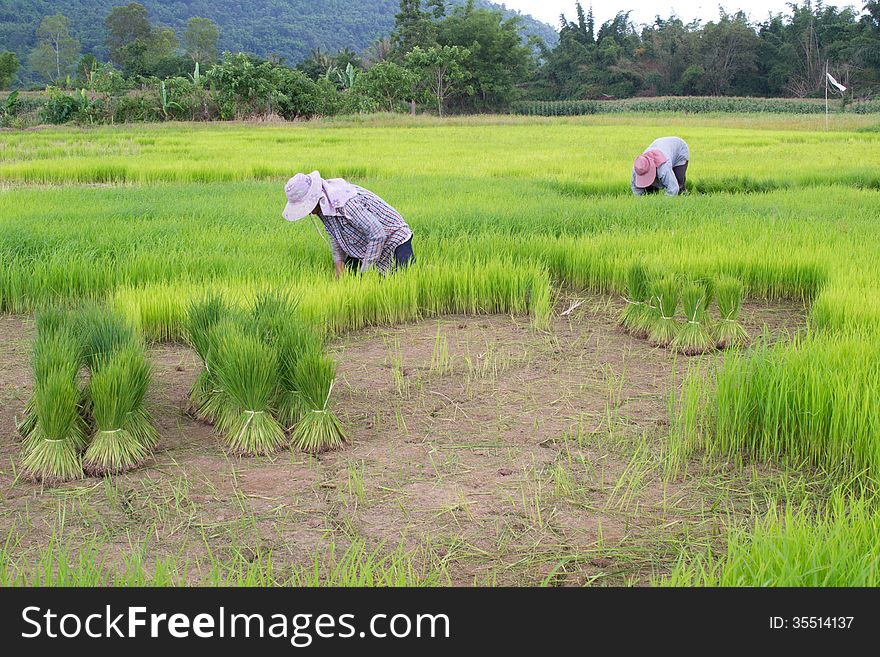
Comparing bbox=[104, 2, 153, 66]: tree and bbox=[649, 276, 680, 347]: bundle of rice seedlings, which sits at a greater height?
bbox=[104, 2, 153, 66]: tree

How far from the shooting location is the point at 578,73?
173 feet

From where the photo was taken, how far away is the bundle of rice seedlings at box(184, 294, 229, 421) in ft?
10.4

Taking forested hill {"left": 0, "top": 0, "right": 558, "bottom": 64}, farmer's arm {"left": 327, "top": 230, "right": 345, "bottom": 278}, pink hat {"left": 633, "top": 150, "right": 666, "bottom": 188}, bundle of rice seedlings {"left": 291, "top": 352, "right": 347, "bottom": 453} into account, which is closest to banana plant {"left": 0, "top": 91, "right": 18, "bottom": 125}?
pink hat {"left": 633, "top": 150, "right": 666, "bottom": 188}

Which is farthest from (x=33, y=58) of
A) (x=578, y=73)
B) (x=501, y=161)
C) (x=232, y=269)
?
(x=232, y=269)

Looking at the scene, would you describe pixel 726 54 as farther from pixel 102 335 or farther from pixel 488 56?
pixel 102 335

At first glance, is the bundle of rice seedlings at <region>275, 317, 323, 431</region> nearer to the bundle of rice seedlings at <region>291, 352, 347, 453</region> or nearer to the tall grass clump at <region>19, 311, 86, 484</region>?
the bundle of rice seedlings at <region>291, 352, 347, 453</region>

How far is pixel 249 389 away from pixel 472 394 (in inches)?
35.2

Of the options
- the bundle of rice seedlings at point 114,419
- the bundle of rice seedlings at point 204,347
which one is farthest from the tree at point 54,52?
the bundle of rice seedlings at point 114,419

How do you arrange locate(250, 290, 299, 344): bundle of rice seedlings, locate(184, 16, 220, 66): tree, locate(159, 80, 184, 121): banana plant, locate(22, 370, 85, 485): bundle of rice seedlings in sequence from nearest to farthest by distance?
1. locate(22, 370, 85, 485): bundle of rice seedlings
2. locate(250, 290, 299, 344): bundle of rice seedlings
3. locate(159, 80, 184, 121): banana plant
4. locate(184, 16, 220, 66): tree

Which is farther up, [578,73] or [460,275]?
[578,73]

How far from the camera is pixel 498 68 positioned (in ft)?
146

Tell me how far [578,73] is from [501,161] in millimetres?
42964

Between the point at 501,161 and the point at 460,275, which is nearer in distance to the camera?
the point at 460,275

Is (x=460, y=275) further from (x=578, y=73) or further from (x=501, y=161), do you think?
(x=578, y=73)
